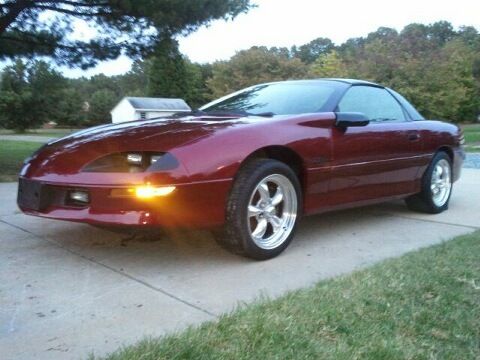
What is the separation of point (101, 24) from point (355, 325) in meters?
8.43

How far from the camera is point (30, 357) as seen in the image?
7.41ft

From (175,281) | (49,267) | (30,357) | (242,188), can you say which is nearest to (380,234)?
(242,188)

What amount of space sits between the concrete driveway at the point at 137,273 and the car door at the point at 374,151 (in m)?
0.40

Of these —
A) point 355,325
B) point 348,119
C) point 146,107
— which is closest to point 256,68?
point 146,107

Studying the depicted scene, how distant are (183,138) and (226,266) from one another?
0.92 metres

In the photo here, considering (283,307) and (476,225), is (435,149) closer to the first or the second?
(476,225)

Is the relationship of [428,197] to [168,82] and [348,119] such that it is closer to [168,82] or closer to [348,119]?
[348,119]

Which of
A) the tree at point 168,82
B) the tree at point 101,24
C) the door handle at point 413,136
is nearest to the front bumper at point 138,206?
the door handle at point 413,136

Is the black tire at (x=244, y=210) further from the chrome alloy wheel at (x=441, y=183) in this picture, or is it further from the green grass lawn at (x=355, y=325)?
the chrome alloy wheel at (x=441, y=183)

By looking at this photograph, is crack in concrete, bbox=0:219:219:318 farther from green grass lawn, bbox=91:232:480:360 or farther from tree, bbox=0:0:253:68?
tree, bbox=0:0:253:68

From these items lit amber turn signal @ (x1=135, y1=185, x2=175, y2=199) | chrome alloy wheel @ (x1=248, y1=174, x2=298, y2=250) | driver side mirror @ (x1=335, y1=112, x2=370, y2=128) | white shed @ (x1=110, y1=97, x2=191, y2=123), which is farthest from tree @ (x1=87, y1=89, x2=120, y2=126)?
lit amber turn signal @ (x1=135, y1=185, x2=175, y2=199)

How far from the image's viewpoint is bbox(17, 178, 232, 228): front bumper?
319 centimetres

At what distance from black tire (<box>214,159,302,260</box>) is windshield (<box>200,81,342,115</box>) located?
734mm

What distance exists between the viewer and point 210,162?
10.9 ft
